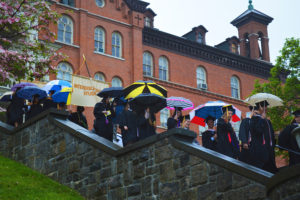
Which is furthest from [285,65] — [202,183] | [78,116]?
[202,183]

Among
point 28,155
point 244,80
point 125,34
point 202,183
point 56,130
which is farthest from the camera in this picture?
point 244,80

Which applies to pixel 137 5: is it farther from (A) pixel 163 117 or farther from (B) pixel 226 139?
(B) pixel 226 139

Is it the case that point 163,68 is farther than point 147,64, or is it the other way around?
point 163,68

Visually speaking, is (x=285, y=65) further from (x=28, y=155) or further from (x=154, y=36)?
(x=28, y=155)

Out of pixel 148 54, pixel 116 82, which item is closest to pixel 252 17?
pixel 148 54

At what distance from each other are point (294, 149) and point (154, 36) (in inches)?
1037

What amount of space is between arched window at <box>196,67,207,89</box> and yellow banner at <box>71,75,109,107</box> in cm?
2215

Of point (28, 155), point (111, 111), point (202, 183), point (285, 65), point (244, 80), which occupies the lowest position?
point (202, 183)

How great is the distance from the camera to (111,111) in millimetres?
12594

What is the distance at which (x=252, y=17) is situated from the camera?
1715 inches

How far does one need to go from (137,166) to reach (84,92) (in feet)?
20.4

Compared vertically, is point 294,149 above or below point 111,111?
below

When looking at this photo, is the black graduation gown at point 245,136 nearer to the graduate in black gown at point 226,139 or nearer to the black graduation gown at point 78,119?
the graduate in black gown at point 226,139

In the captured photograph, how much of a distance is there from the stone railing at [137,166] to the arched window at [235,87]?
28.6 m
